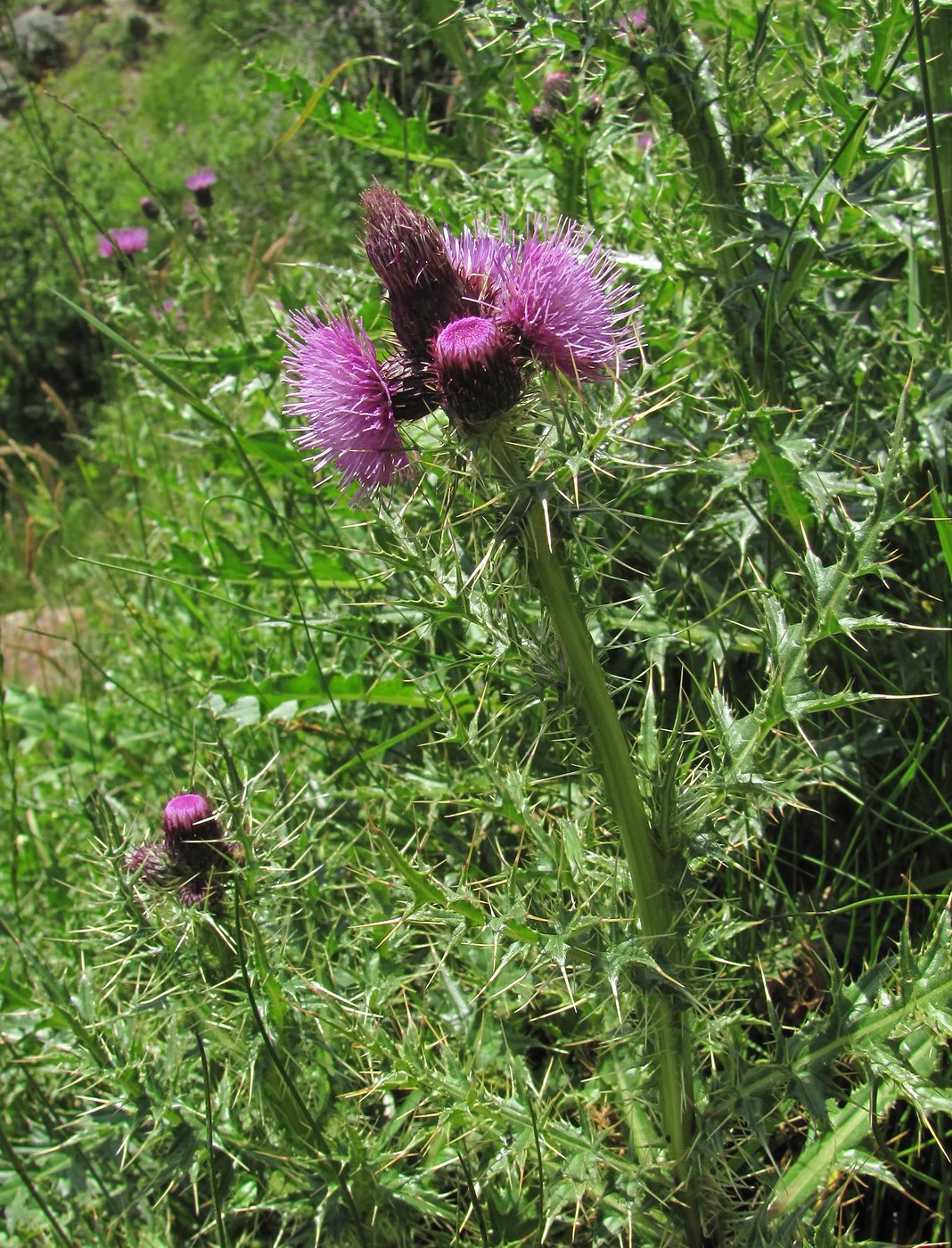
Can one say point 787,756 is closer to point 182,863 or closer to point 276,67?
point 182,863

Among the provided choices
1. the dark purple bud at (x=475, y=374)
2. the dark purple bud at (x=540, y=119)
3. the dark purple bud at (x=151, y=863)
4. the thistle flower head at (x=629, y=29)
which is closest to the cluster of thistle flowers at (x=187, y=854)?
the dark purple bud at (x=151, y=863)

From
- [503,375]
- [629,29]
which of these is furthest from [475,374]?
[629,29]

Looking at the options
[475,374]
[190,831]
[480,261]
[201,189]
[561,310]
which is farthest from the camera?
[201,189]

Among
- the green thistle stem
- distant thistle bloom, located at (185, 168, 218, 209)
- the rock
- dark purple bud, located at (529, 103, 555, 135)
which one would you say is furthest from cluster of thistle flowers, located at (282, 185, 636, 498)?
the rock

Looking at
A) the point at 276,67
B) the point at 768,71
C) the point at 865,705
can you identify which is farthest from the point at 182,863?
the point at 276,67

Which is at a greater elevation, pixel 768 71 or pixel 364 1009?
pixel 768 71

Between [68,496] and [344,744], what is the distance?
4854 millimetres

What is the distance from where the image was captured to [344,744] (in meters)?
2.57

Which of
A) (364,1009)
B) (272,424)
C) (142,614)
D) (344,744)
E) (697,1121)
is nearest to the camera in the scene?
(697,1121)

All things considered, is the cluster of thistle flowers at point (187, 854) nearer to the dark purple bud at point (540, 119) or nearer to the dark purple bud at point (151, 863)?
the dark purple bud at point (151, 863)

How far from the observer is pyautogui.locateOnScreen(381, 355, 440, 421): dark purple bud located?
1.28 metres

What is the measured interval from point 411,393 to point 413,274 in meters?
0.14

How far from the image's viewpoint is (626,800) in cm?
128

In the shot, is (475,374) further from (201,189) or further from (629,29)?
(201,189)
